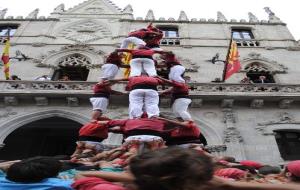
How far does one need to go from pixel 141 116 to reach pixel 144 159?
16.4ft

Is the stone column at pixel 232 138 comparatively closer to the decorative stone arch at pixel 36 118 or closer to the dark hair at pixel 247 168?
the decorative stone arch at pixel 36 118

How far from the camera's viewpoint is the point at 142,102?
23.4ft

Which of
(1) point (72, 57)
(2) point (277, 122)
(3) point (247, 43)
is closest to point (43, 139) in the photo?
(1) point (72, 57)

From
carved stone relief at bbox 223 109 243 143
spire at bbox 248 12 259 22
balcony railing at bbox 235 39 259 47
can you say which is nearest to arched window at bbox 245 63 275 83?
balcony railing at bbox 235 39 259 47

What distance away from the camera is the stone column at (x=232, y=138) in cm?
1210

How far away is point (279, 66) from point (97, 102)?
13.9 meters

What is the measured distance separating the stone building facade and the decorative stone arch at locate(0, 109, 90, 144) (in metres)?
0.04

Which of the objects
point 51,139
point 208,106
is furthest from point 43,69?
point 208,106

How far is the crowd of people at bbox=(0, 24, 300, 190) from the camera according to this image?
2.00 metres

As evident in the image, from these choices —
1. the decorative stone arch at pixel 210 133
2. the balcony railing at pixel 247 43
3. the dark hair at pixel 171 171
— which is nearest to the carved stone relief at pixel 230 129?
the decorative stone arch at pixel 210 133

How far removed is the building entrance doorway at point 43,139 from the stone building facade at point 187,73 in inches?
2.7

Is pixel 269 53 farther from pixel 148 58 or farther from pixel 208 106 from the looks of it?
pixel 148 58

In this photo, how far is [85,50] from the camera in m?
19.1

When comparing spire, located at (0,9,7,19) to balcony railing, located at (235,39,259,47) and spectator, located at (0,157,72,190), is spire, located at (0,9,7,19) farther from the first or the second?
spectator, located at (0,157,72,190)
